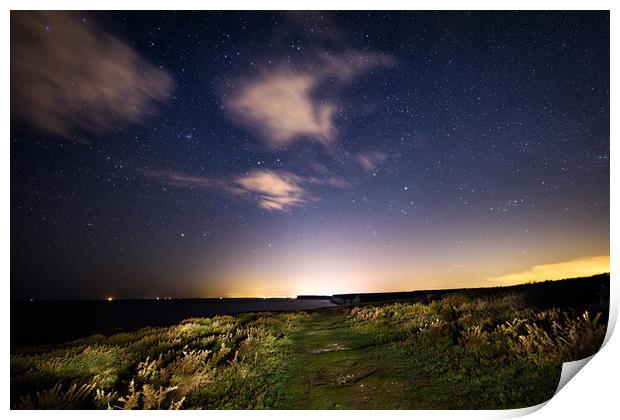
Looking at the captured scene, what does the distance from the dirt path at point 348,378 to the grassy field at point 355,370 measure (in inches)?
0.8

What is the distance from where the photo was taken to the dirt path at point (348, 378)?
5445mm

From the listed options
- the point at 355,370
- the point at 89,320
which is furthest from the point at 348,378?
the point at 89,320

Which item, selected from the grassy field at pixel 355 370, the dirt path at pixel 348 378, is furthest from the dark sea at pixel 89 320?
the dirt path at pixel 348 378

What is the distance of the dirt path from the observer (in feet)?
17.9

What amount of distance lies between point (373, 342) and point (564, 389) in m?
4.47

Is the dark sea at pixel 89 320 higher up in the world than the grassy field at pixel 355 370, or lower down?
lower down

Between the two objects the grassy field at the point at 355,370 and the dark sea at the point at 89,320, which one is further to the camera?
the dark sea at the point at 89,320

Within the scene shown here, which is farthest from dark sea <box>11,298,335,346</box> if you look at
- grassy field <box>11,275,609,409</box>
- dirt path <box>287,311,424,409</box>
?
dirt path <box>287,311,424,409</box>

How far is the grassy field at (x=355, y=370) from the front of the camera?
5.35 m

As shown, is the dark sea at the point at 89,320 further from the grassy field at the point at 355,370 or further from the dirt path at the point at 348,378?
the dirt path at the point at 348,378

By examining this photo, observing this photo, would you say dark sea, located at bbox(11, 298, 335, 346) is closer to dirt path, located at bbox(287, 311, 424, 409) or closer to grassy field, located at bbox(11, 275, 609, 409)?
grassy field, located at bbox(11, 275, 609, 409)

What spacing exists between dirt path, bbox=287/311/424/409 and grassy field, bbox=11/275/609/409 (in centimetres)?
2
